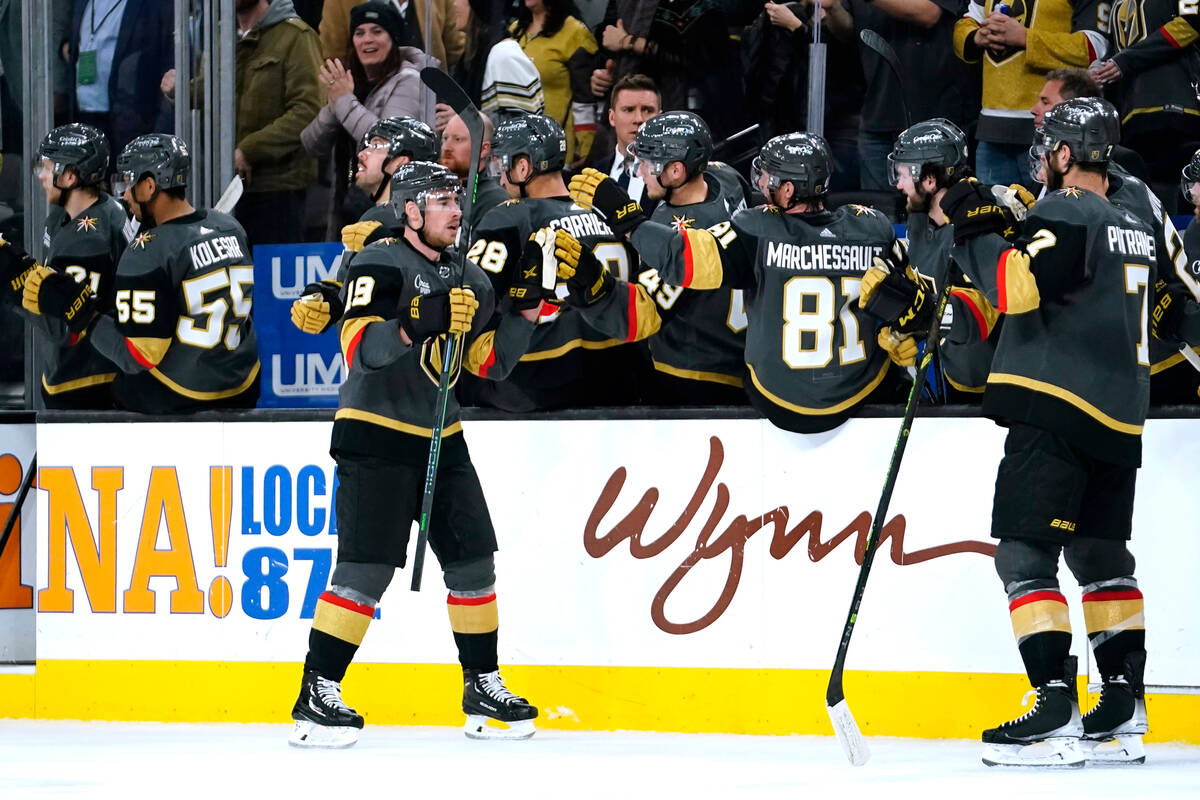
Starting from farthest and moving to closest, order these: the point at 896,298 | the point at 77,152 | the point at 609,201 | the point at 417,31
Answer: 1. the point at 417,31
2. the point at 77,152
3. the point at 609,201
4. the point at 896,298

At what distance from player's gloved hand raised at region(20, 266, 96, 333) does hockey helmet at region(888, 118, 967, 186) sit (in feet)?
8.30

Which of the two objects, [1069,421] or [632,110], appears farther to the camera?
[632,110]

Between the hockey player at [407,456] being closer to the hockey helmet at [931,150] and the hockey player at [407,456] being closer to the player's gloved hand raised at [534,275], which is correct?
the player's gloved hand raised at [534,275]

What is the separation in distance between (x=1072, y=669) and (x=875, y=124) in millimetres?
2399

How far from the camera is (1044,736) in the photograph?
4.33 m

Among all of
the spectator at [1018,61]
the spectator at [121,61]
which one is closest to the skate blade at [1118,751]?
the spectator at [1018,61]

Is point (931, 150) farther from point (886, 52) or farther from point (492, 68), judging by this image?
point (492, 68)

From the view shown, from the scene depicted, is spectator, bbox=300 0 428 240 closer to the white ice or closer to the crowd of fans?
the crowd of fans

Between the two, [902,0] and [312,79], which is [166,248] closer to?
[312,79]

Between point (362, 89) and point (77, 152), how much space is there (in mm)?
1266

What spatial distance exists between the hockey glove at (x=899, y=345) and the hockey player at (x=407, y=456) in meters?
0.93

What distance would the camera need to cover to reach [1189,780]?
4.09 meters

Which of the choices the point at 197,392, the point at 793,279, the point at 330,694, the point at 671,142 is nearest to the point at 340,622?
the point at 330,694

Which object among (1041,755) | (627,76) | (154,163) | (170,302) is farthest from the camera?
(627,76)
